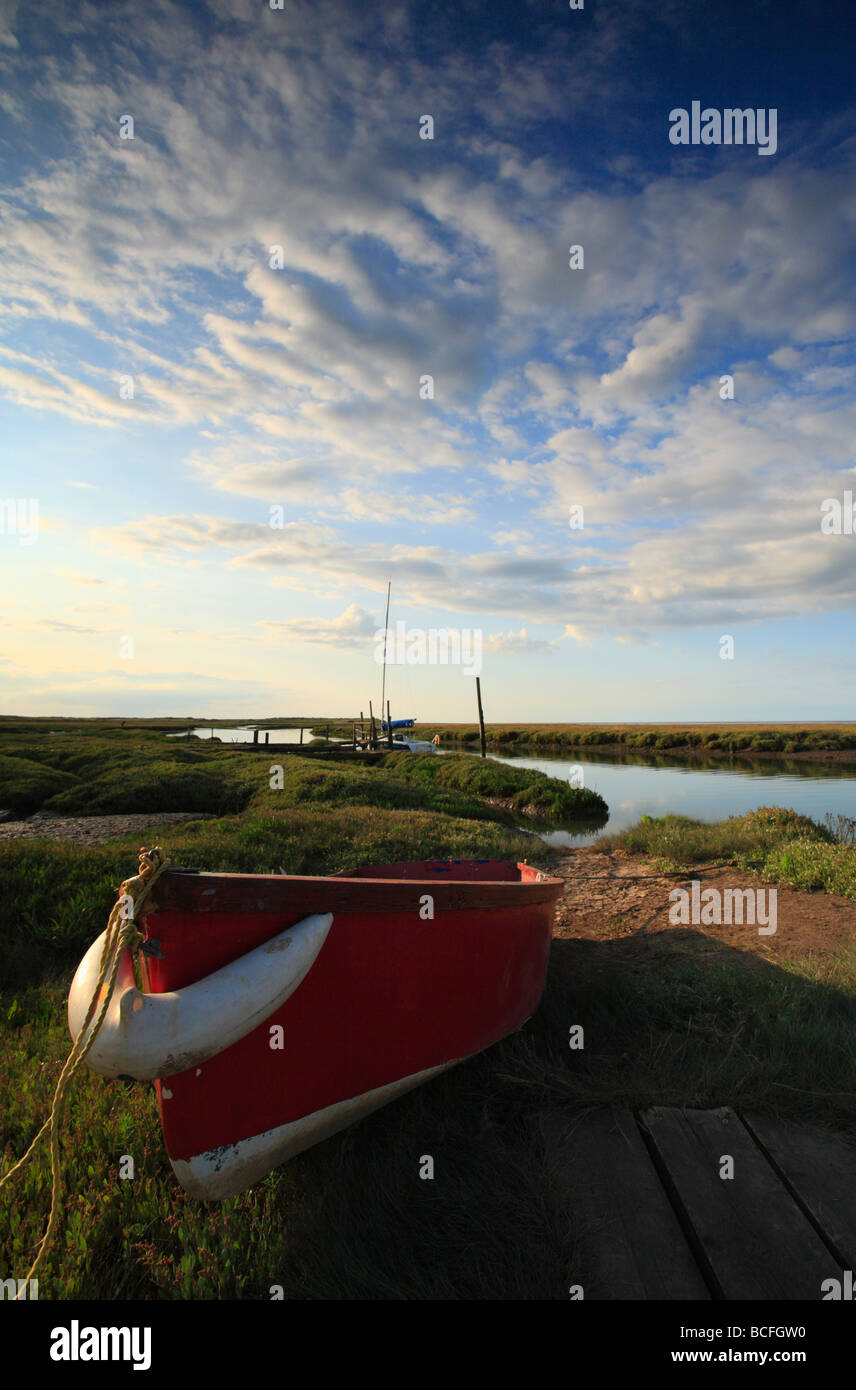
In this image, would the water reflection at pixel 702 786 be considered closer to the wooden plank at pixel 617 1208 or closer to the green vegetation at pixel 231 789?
the green vegetation at pixel 231 789

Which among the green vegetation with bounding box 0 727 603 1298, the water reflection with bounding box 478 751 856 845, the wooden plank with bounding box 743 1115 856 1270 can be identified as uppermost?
the wooden plank with bounding box 743 1115 856 1270

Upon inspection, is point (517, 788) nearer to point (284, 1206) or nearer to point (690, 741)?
point (284, 1206)

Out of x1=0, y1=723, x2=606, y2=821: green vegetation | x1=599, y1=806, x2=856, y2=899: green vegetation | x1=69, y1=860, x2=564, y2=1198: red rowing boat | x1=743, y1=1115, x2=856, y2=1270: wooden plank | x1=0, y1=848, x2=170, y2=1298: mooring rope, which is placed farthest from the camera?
x1=0, y1=723, x2=606, y2=821: green vegetation

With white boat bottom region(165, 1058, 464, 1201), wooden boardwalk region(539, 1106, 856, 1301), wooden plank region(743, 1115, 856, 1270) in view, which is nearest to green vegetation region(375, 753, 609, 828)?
wooden plank region(743, 1115, 856, 1270)

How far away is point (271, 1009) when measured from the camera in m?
2.95

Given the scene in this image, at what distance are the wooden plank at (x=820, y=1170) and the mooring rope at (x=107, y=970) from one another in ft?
10.9

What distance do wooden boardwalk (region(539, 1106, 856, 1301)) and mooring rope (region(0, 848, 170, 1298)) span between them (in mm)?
2248

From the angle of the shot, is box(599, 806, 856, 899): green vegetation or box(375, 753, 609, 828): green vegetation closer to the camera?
box(599, 806, 856, 899): green vegetation

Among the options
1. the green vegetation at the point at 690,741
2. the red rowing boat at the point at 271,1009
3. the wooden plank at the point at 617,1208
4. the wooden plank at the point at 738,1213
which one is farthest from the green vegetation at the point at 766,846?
the green vegetation at the point at 690,741

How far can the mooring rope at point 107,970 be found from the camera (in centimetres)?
259

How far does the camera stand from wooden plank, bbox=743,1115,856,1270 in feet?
9.79

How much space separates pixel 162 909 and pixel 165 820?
39.2 feet

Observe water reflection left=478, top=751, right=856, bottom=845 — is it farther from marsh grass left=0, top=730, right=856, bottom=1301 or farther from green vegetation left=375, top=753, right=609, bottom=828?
marsh grass left=0, top=730, right=856, bottom=1301
